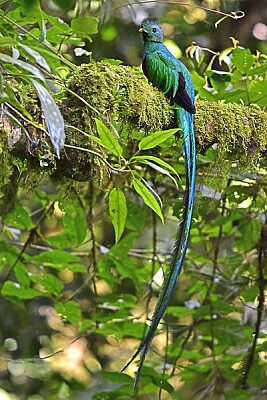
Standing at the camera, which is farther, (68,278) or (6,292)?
Answer: (68,278)

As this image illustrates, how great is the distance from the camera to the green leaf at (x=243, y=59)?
1534 millimetres

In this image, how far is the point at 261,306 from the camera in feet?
6.18

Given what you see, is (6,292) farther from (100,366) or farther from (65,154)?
(100,366)

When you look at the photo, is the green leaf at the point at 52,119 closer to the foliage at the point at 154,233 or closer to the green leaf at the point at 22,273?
the foliage at the point at 154,233

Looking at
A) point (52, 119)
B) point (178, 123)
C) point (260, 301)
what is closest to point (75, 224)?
point (260, 301)

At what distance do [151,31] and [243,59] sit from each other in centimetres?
23

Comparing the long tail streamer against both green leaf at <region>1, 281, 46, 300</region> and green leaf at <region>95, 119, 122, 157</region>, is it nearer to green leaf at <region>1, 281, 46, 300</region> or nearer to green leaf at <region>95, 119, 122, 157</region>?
green leaf at <region>95, 119, 122, 157</region>

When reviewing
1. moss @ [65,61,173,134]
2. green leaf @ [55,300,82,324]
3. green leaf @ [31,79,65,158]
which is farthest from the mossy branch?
green leaf @ [55,300,82,324]

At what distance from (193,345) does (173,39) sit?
1.47m

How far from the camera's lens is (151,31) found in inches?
58.9

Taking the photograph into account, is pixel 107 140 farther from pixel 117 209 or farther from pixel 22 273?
pixel 22 273

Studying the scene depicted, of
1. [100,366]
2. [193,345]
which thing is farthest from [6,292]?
[100,366]

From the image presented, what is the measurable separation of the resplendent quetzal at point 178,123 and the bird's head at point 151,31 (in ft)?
0.06

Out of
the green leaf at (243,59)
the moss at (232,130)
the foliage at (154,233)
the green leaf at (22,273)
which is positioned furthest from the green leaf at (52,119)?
the green leaf at (22,273)
